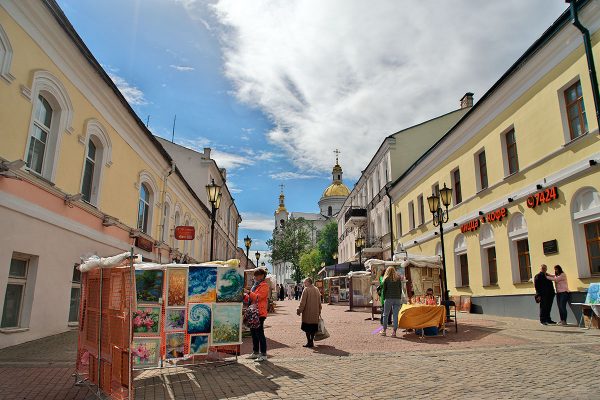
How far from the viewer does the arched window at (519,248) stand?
14656 millimetres

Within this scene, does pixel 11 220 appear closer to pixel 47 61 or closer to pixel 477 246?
pixel 47 61

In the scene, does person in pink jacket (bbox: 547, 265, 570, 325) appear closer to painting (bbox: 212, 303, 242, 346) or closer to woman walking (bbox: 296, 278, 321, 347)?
woman walking (bbox: 296, 278, 321, 347)

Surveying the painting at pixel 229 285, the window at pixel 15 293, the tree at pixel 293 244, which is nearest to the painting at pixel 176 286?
the painting at pixel 229 285

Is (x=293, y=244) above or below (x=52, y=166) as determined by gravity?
above

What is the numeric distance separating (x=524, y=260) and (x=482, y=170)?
4753mm

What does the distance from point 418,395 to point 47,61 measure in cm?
1057

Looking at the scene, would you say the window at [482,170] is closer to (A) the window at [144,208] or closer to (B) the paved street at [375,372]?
(B) the paved street at [375,372]

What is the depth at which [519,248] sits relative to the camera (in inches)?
598

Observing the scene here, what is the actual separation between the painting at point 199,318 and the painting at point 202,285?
13 cm

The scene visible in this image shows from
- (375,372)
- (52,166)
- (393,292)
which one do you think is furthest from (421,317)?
(52,166)

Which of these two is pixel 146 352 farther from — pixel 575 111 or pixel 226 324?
pixel 575 111

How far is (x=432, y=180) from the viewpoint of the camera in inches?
907

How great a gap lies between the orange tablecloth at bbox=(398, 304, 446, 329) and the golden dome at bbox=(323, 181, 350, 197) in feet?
269

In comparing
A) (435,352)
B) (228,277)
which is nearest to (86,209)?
(228,277)
